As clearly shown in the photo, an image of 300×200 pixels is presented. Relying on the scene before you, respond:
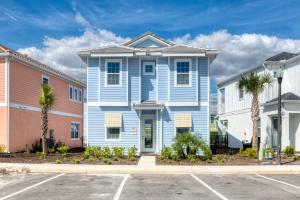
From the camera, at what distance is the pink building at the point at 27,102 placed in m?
24.2

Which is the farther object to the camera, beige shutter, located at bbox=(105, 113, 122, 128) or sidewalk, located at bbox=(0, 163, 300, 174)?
beige shutter, located at bbox=(105, 113, 122, 128)

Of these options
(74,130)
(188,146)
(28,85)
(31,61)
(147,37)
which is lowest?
(188,146)

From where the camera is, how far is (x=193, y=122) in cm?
2384

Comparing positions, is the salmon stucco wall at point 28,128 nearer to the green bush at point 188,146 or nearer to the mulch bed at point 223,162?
the mulch bed at point 223,162

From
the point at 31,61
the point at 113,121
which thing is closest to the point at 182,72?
the point at 113,121

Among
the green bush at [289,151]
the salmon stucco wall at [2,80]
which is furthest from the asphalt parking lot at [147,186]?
the salmon stucco wall at [2,80]

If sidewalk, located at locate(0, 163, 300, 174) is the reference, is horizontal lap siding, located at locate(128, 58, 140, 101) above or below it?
above

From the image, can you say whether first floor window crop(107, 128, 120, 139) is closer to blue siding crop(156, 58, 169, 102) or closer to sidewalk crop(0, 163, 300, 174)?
blue siding crop(156, 58, 169, 102)

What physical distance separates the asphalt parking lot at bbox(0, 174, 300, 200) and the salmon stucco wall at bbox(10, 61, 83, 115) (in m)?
11.2

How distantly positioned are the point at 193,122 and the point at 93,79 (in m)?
6.97

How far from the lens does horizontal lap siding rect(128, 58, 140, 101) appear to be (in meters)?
24.0

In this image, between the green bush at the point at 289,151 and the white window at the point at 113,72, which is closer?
the green bush at the point at 289,151

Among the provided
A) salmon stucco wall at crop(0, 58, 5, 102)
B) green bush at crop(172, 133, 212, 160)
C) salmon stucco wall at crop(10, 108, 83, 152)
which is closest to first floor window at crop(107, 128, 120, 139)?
green bush at crop(172, 133, 212, 160)

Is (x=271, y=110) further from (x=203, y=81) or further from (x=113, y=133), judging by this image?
(x=113, y=133)
